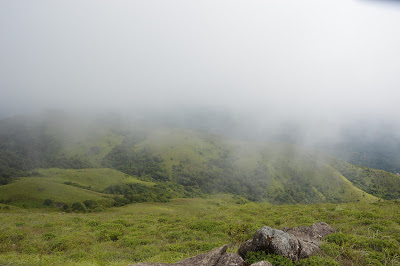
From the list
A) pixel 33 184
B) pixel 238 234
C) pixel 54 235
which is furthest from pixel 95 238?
pixel 33 184

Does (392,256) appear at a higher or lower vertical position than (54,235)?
higher

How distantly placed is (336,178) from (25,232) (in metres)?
248

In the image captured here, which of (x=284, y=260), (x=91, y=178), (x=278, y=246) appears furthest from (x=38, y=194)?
(x=284, y=260)

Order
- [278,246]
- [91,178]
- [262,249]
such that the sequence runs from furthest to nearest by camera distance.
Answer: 1. [91,178]
2. [262,249]
3. [278,246]

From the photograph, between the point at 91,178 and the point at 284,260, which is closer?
the point at 284,260

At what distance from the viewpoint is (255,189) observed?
196000mm

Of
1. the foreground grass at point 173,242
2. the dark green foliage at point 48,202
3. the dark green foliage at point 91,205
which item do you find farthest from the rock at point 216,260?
the dark green foliage at point 48,202

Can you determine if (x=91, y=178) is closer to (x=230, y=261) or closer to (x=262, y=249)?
(x=262, y=249)

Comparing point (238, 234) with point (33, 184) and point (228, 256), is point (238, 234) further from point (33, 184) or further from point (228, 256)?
point (33, 184)

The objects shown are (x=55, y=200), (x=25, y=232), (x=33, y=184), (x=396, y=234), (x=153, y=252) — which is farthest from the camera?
(x=33, y=184)

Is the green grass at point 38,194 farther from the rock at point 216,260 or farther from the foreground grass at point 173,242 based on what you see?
the rock at point 216,260

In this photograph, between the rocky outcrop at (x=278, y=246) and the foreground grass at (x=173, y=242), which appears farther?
the foreground grass at (x=173, y=242)

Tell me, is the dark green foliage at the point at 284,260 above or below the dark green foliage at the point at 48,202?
above

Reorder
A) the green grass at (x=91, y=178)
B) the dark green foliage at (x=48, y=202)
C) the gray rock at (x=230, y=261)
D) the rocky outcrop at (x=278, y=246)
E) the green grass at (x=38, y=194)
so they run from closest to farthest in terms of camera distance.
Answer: the gray rock at (x=230, y=261), the rocky outcrop at (x=278, y=246), the dark green foliage at (x=48, y=202), the green grass at (x=38, y=194), the green grass at (x=91, y=178)
